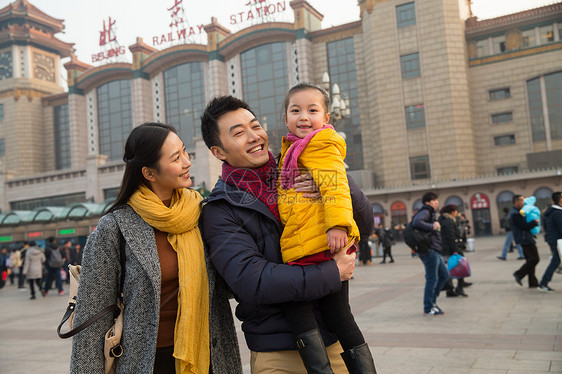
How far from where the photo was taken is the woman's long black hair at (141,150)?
2.13 metres

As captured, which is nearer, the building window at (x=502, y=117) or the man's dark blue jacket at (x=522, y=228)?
the man's dark blue jacket at (x=522, y=228)

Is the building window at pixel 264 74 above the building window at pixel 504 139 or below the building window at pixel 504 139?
above

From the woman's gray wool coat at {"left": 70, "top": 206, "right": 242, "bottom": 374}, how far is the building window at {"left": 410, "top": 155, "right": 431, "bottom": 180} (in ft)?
131

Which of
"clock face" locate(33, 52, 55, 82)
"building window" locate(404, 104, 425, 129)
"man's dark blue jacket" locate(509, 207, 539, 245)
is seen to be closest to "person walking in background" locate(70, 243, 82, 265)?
"man's dark blue jacket" locate(509, 207, 539, 245)

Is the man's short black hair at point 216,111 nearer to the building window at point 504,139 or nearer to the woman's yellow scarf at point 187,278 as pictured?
the woman's yellow scarf at point 187,278

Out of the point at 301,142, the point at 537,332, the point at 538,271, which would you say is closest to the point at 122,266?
the point at 301,142

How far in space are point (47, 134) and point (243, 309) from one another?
217ft

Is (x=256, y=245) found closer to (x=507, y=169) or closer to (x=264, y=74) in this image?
(x=507, y=169)

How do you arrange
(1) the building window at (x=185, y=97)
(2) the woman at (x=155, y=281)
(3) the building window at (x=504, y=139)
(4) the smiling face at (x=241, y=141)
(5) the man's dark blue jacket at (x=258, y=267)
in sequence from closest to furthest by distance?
(5) the man's dark blue jacket at (x=258, y=267), (2) the woman at (x=155, y=281), (4) the smiling face at (x=241, y=141), (3) the building window at (x=504, y=139), (1) the building window at (x=185, y=97)

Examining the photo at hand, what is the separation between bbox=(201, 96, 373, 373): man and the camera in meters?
1.80

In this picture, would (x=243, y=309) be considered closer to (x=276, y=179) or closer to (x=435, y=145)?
(x=276, y=179)

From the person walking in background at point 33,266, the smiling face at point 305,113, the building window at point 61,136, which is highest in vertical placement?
the building window at point 61,136

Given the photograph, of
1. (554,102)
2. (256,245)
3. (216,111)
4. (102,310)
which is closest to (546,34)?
(554,102)

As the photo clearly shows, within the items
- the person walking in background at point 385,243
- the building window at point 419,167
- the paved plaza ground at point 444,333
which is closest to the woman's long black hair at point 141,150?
the paved plaza ground at point 444,333
